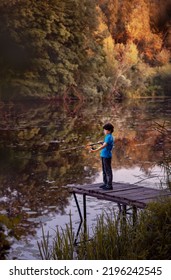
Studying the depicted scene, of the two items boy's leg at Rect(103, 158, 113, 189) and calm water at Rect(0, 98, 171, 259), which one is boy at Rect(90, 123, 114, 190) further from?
calm water at Rect(0, 98, 171, 259)

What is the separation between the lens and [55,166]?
38.5 ft

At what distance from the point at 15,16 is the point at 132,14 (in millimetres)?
8062

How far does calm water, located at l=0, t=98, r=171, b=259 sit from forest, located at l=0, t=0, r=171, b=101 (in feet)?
42.5

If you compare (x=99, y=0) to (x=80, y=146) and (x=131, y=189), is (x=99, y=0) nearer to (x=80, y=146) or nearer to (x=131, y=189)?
(x=80, y=146)

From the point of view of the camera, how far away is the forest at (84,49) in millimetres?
34625

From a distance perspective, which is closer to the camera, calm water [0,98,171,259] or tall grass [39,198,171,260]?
tall grass [39,198,171,260]

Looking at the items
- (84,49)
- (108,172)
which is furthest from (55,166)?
(84,49)

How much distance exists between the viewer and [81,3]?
38062 mm

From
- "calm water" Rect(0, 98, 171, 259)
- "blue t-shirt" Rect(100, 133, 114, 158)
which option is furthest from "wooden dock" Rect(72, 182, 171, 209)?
"blue t-shirt" Rect(100, 133, 114, 158)

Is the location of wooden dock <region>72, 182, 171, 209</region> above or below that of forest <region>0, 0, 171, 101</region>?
below

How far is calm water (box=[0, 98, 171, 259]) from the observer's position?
7.09 metres

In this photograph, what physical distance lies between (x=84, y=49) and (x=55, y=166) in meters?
27.5

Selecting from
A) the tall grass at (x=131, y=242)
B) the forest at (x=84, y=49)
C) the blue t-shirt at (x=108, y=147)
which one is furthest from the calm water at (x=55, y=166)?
the forest at (x=84, y=49)
